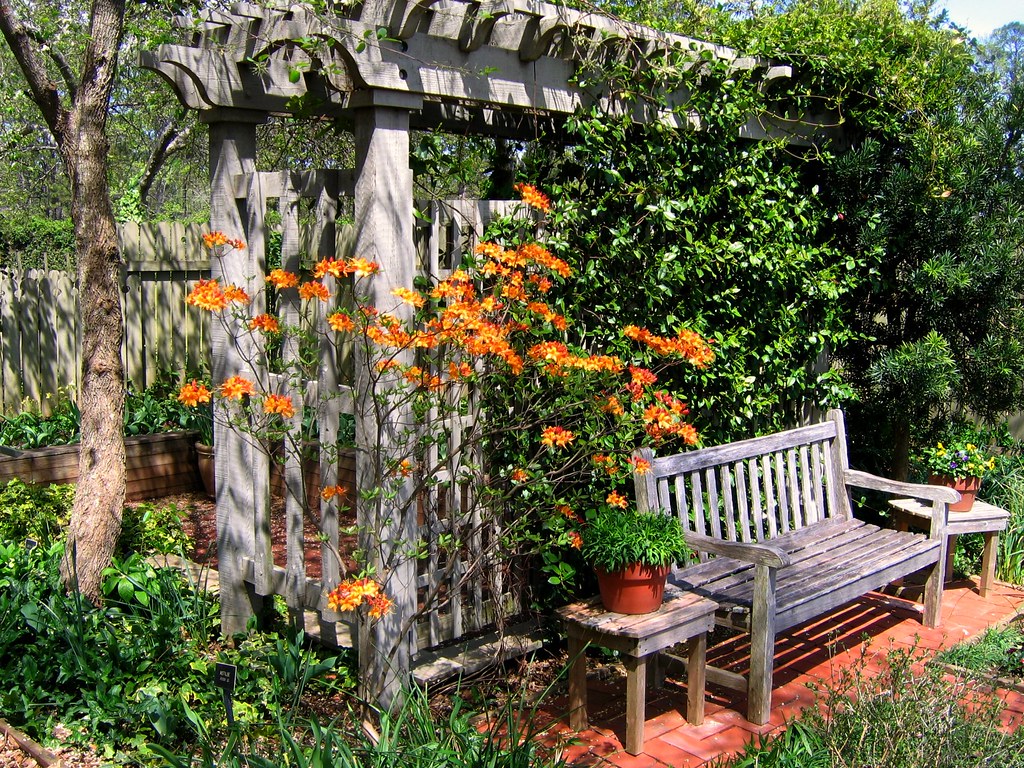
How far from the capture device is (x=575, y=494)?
390 centimetres

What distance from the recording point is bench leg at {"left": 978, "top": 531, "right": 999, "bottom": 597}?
5410mm

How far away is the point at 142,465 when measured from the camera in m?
6.97

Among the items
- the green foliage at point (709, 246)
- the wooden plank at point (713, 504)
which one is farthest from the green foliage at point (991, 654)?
the green foliage at point (709, 246)

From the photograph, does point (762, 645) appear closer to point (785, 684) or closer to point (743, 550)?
point (743, 550)

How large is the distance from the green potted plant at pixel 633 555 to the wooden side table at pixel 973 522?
2243mm

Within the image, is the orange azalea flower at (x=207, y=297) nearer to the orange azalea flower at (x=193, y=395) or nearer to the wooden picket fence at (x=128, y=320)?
the orange azalea flower at (x=193, y=395)

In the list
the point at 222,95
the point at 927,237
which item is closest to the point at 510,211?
the point at 222,95

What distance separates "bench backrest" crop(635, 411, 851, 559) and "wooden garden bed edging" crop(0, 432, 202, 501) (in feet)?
13.1

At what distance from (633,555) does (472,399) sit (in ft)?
2.87

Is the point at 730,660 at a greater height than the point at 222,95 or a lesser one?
lesser

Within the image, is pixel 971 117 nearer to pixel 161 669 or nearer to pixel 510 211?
pixel 510 211

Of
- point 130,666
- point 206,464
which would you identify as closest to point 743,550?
point 130,666

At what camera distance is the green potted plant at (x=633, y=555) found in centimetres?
351

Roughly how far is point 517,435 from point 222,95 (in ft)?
5.56
